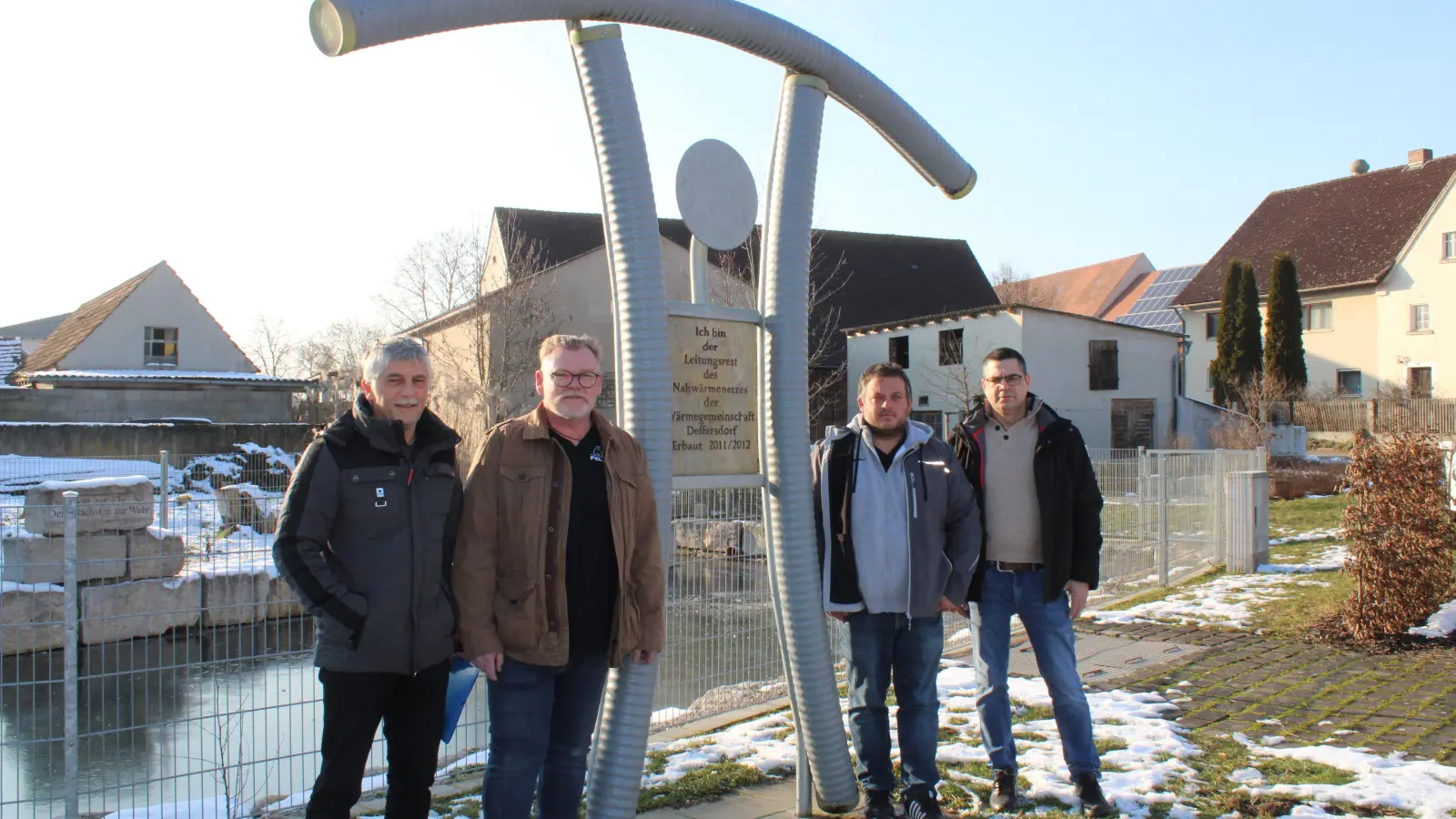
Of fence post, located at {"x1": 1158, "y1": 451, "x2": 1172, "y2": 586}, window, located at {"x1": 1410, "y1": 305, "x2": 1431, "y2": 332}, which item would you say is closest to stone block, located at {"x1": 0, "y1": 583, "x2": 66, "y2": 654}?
fence post, located at {"x1": 1158, "y1": 451, "x2": 1172, "y2": 586}

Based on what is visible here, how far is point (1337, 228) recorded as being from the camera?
4103 cm

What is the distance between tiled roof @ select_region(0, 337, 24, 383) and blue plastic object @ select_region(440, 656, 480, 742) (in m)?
36.5

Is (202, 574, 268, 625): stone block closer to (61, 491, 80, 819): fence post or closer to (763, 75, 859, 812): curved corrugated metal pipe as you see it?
(61, 491, 80, 819): fence post

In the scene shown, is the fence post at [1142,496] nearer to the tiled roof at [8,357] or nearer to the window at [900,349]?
the window at [900,349]

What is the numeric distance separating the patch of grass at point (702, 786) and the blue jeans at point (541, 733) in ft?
3.28

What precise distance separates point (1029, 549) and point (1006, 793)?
997mm

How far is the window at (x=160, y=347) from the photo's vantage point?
3259 cm

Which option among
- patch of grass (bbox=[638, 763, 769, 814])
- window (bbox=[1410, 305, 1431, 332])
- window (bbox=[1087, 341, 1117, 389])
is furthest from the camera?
window (bbox=[1410, 305, 1431, 332])

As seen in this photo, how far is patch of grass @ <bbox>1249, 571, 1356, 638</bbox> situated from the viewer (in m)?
7.94

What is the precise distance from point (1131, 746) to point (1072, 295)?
67.4 metres

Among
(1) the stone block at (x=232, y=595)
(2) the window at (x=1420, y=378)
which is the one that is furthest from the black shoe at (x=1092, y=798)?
(2) the window at (x=1420, y=378)

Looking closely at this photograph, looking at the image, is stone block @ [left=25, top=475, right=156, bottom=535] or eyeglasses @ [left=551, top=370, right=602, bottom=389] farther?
stone block @ [left=25, top=475, right=156, bottom=535]

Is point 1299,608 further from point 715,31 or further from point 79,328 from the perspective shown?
point 79,328

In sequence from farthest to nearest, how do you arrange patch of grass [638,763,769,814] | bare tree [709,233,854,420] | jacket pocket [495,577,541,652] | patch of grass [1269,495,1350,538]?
bare tree [709,233,854,420], patch of grass [1269,495,1350,538], patch of grass [638,763,769,814], jacket pocket [495,577,541,652]
